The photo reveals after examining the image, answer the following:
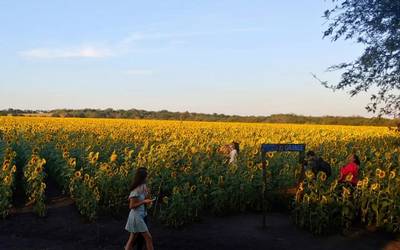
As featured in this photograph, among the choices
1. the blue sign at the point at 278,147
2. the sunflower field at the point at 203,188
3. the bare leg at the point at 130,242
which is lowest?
the bare leg at the point at 130,242

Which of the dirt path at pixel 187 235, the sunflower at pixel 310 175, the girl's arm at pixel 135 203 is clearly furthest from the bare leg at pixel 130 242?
the sunflower at pixel 310 175

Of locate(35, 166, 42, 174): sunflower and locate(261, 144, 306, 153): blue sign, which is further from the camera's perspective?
locate(35, 166, 42, 174): sunflower

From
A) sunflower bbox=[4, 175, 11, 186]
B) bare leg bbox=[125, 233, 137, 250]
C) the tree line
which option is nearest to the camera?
bare leg bbox=[125, 233, 137, 250]

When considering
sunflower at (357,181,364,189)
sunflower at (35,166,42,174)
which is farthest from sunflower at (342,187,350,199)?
sunflower at (35,166,42,174)

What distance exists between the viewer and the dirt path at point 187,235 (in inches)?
403

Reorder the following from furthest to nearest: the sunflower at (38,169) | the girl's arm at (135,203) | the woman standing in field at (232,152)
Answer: the woman standing in field at (232,152) → the sunflower at (38,169) → the girl's arm at (135,203)

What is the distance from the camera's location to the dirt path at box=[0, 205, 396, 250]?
10227mm

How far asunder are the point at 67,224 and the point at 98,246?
1574 millimetres

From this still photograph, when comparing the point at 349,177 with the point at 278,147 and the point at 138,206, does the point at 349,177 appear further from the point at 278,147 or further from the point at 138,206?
the point at 138,206

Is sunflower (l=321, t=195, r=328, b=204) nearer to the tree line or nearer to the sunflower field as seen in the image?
the sunflower field

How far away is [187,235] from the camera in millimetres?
10805

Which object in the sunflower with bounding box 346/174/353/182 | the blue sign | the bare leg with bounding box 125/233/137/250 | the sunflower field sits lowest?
the bare leg with bounding box 125/233/137/250

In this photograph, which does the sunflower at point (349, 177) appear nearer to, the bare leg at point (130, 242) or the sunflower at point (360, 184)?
the sunflower at point (360, 184)

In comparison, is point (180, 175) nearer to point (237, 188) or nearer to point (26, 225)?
point (237, 188)
